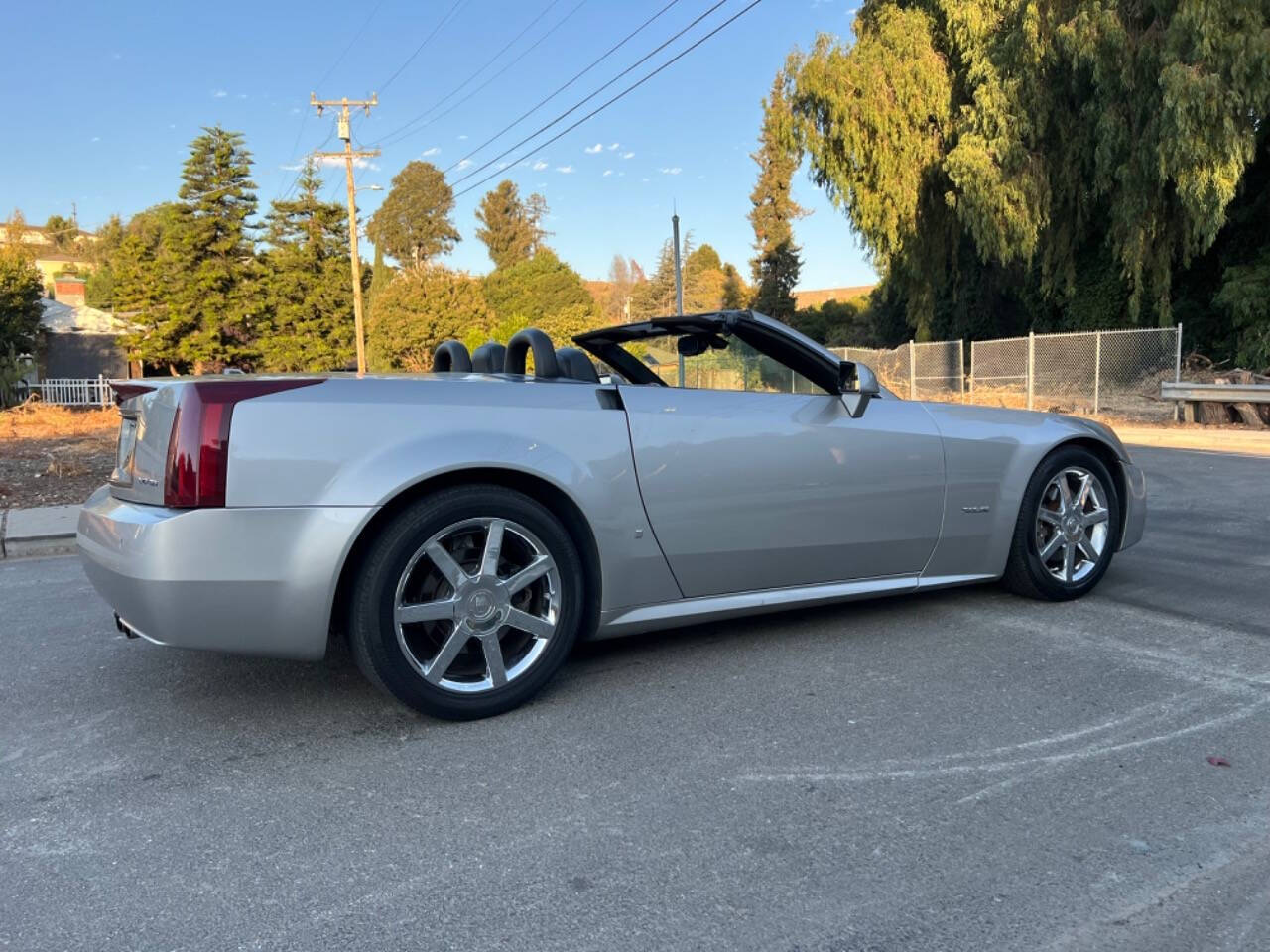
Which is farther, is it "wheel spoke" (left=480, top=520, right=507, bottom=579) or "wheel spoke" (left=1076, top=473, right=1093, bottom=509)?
"wheel spoke" (left=1076, top=473, right=1093, bottom=509)

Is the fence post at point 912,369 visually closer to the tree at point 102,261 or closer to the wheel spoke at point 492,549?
the wheel spoke at point 492,549

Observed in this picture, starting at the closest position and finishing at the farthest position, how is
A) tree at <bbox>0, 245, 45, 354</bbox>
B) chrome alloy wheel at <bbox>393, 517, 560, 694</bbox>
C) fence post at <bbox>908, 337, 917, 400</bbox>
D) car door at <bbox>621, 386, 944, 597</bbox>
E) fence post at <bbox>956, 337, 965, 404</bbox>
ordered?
chrome alloy wheel at <bbox>393, 517, 560, 694</bbox>, car door at <bbox>621, 386, 944, 597</bbox>, fence post at <bbox>956, 337, 965, 404</bbox>, fence post at <bbox>908, 337, 917, 400</bbox>, tree at <bbox>0, 245, 45, 354</bbox>

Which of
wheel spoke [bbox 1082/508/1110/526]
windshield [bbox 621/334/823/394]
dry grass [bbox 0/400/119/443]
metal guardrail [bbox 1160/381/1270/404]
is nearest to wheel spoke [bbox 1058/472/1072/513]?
wheel spoke [bbox 1082/508/1110/526]

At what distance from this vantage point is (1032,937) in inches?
80.7

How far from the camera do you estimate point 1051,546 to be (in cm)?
462

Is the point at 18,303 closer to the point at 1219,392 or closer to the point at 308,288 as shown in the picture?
the point at 308,288

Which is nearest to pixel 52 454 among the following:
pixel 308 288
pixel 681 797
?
pixel 681 797

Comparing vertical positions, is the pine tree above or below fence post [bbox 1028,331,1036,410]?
above

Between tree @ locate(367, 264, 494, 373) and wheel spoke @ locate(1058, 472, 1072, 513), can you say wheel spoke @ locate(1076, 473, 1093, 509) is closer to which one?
wheel spoke @ locate(1058, 472, 1072, 513)

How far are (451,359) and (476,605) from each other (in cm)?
158

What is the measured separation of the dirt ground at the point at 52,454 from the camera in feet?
29.7

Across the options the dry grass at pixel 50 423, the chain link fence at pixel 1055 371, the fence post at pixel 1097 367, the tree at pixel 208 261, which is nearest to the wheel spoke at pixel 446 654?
the dry grass at pixel 50 423

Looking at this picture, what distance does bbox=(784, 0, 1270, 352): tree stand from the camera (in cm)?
1727

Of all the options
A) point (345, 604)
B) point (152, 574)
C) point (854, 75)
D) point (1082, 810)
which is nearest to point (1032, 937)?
point (1082, 810)
